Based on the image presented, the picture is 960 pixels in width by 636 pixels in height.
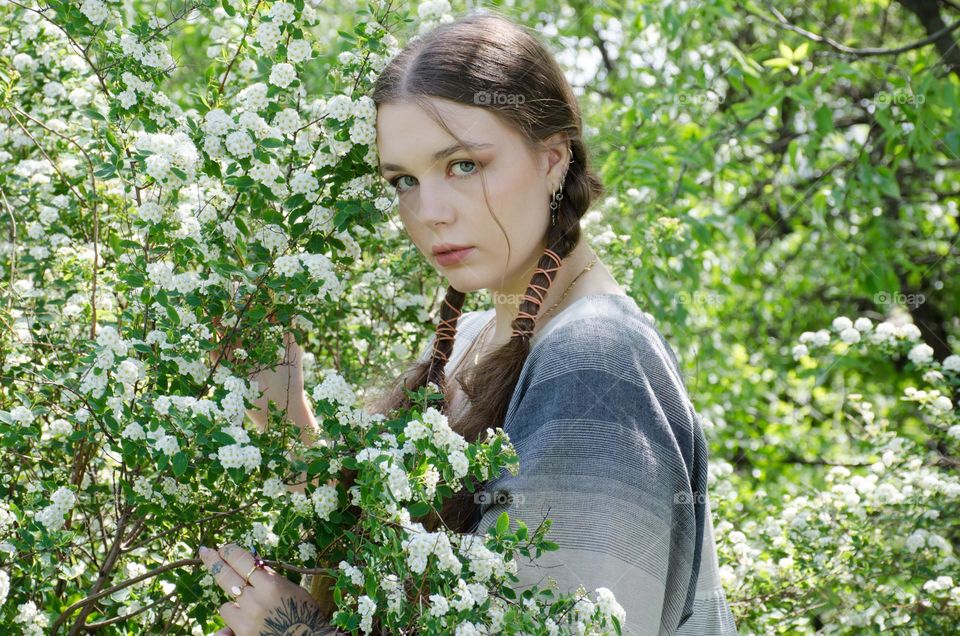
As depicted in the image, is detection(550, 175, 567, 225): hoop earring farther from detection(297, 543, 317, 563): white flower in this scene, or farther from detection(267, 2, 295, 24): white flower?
detection(297, 543, 317, 563): white flower

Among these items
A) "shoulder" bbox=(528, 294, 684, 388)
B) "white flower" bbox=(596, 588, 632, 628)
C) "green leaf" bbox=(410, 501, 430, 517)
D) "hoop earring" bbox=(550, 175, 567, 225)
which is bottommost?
"white flower" bbox=(596, 588, 632, 628)

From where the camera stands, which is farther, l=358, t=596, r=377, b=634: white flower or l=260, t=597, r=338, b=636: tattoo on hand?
l=260, t=597, r=338, b=636: tattoo on hand

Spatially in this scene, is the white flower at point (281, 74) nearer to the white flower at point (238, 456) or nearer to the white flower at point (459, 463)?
the white flower at point (238, 456)

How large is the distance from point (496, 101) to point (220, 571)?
3.26 ft

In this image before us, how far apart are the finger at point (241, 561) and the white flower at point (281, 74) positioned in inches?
33.8

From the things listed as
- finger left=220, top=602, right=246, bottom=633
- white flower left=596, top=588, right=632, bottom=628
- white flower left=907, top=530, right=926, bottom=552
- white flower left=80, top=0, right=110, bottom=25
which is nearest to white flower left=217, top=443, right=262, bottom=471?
finger left=220, top=602, right=246, bottom=633

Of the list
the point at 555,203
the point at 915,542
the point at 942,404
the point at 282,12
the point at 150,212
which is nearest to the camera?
the point at 150,212

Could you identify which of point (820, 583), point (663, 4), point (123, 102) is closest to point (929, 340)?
point (663, 4)

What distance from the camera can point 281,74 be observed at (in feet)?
6.23

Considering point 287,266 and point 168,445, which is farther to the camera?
point 287,266

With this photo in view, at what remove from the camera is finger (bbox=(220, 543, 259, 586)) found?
173 centimetres

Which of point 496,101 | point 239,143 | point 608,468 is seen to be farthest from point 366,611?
point 496,101

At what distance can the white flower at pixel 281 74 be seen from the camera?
1896 millimetres

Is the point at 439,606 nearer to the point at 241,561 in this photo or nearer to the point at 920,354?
the point at 241,561
